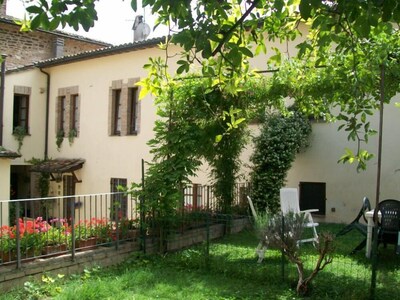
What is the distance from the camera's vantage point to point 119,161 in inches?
624

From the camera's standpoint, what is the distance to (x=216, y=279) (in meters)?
6.66

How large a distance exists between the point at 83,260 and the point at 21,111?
12.4m

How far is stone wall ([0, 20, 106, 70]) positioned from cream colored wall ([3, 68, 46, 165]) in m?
1.67

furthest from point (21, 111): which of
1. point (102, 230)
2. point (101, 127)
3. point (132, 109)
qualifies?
point (102, 230)

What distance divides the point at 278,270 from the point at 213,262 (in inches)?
42.0

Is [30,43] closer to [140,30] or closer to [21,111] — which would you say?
[21,111]

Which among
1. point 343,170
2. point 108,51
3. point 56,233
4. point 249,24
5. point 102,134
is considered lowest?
point 56,233

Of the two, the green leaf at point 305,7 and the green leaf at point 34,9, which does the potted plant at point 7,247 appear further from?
the green leaf at point 305,7

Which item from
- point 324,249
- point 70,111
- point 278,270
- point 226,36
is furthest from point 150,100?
point 226,36

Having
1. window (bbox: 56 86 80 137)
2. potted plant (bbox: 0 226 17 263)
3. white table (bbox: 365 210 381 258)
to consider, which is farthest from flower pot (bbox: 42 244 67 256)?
window (bbox: 56 86 80 137)

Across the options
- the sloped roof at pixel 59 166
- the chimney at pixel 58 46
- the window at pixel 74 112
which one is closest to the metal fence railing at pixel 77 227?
the sloped roof at pixel 59 166

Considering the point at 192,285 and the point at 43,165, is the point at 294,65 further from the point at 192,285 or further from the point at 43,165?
the point at 43,165

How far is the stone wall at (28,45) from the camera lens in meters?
18.7

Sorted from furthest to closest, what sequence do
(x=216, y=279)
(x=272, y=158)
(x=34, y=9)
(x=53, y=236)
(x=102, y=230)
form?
1. (x=272, y=158)
2. (x=102, y=230)
3. (x=53, y=236)
4. (x=216, y=279)
5. (x=34, y=9)
